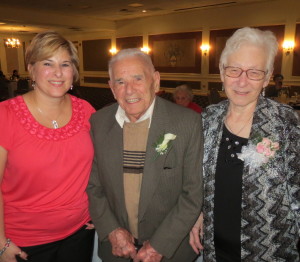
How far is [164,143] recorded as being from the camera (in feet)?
5.40

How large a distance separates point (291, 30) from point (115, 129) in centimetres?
1252

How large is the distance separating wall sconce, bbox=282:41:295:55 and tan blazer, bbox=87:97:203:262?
1208 cm

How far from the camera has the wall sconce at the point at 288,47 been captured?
11852 millimetres

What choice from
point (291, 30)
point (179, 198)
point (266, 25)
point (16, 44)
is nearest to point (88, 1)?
point (266, 25)

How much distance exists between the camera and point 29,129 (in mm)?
1730

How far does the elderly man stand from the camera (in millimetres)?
1681

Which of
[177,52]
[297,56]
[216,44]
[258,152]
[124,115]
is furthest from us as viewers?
[177,52]

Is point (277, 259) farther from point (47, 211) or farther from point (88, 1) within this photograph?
point (88, 1)

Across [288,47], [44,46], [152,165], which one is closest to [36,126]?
[44,46]

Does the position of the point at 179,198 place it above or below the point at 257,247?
above

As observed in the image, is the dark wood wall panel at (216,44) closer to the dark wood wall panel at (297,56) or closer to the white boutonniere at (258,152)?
the dark wood wall panel at (297,56)

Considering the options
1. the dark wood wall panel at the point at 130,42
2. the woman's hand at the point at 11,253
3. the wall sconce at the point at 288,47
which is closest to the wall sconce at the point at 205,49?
the wall sconce at the point at 288,47

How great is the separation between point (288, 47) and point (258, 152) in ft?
39.9

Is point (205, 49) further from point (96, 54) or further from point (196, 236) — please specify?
point (196, 236)
